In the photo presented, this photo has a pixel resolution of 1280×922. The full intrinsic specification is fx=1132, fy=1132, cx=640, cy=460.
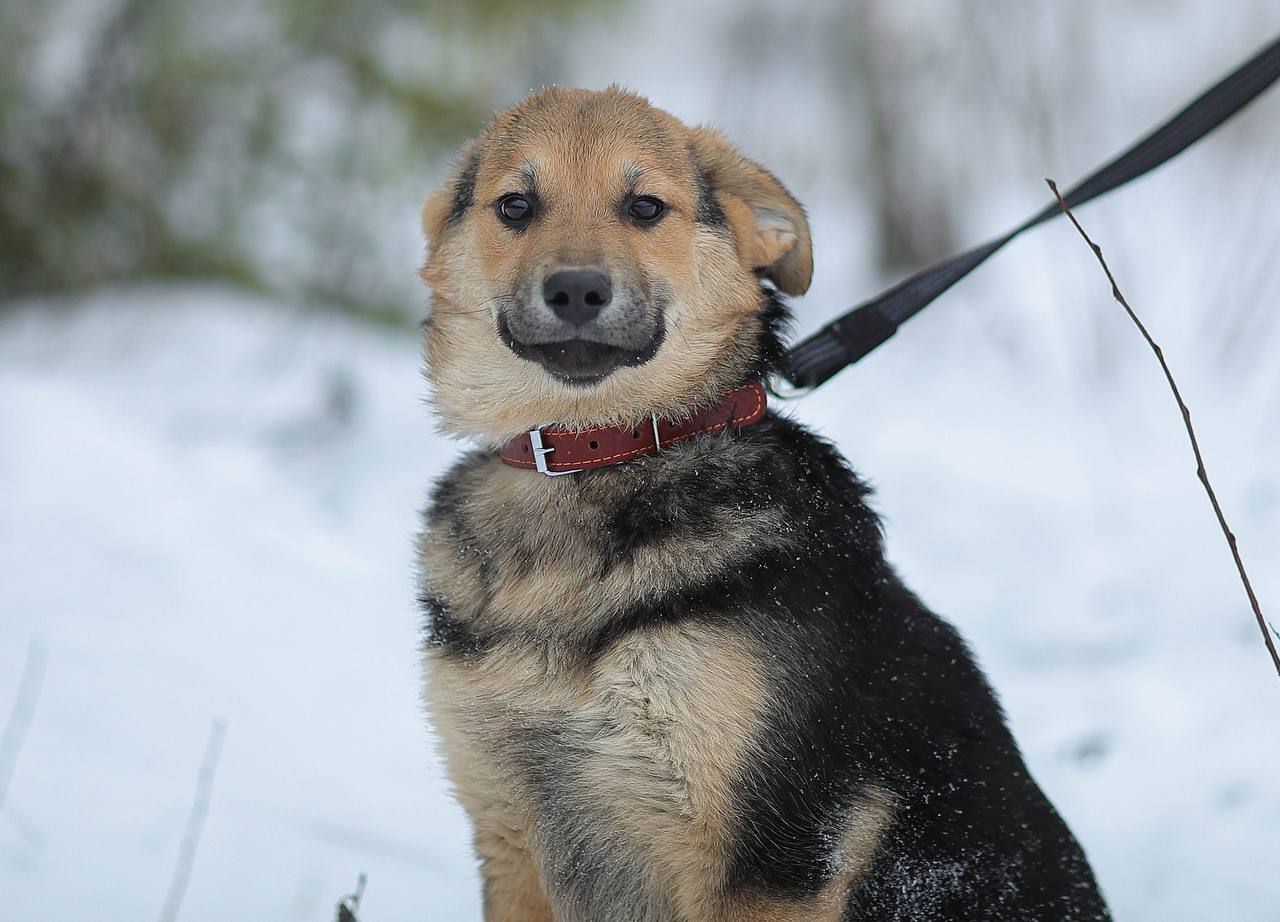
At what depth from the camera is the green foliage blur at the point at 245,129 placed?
25.8ft

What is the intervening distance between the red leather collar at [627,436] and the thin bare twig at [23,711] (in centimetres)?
219

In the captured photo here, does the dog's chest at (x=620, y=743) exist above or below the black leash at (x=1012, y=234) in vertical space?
below

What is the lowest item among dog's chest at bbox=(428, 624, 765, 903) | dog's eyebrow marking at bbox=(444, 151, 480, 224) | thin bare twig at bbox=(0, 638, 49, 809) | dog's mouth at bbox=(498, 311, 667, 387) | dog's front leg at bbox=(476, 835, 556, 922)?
dog's front leg at bbox=(476, 835, 556, 922)

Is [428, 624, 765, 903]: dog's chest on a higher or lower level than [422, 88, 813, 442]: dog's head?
lower

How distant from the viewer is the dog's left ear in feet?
9.53

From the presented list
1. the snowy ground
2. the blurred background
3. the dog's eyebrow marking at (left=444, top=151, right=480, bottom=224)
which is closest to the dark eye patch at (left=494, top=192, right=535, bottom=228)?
the dog's eyebrow marking at (left=444, top=151, right=480, bottom=224)

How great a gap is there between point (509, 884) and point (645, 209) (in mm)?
1667

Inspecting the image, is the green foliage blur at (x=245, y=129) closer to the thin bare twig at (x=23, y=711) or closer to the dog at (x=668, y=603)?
the thin bare twig at (x=23, y=711)

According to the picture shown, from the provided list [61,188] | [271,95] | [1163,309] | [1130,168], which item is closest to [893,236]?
[1163,309]

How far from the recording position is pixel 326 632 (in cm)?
510

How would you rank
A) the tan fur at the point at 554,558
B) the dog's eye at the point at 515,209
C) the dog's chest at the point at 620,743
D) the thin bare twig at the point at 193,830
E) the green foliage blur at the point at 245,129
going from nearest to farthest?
A: the dog's chest at the point at 620,743 → the tan fur at the point at 554,558 → the dog's eye at the point at 515,209 → the thin bare twig at the point at 193,830 → the green foliage blur at the point at 245,129

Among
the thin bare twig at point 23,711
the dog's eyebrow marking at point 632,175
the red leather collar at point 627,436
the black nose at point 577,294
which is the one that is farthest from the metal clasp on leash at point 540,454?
the thin bare twig at point 23,711

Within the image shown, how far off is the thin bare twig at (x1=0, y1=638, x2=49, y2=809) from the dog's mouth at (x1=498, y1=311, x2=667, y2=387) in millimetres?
2341

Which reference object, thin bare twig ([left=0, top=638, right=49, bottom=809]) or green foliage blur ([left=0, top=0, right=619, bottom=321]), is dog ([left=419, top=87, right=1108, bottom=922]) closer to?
thin bare twig ([left=0, top=638, right=49, bottom=809])
